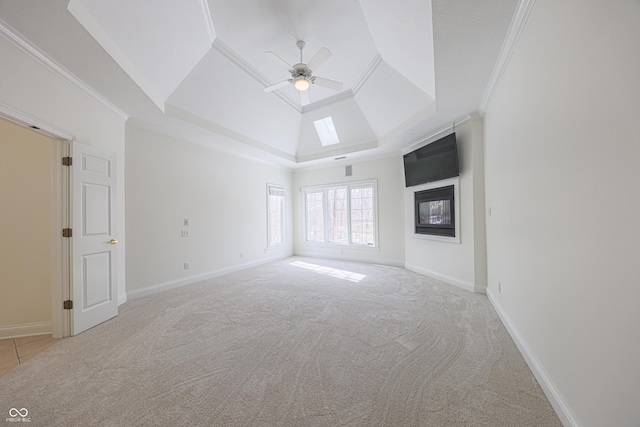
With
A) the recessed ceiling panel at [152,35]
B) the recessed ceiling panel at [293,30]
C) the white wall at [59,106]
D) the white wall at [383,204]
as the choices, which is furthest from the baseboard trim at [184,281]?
the recessed ceiling panel at [293,30]

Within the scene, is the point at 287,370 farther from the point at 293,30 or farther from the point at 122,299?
the point at 293,30

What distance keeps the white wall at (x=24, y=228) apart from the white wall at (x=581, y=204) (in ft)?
15.1

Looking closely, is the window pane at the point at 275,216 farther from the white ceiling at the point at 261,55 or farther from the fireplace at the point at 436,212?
the fireplace at the point at 436,212

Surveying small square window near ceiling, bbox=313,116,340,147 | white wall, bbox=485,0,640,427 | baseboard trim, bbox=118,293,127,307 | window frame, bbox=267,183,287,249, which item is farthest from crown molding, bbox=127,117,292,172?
white wall, bbox=485,0,640,427

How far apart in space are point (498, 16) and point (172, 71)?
378 cm

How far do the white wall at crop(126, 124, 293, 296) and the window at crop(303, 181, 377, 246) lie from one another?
1.70 metres

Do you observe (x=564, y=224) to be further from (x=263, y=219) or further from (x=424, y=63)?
(x=263, y=219)

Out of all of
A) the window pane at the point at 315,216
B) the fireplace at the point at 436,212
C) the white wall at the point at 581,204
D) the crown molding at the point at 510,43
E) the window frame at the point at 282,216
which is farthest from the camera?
the window pane at the point at 315,216

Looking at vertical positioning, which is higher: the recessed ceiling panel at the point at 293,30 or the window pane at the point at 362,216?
the recessed ceiling panel at the point at 293,30

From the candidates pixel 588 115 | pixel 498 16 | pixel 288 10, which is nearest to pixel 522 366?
pixel 588 115

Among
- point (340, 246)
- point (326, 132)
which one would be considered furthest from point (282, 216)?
point (326, 132)

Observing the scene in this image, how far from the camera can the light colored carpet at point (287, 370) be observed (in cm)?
151

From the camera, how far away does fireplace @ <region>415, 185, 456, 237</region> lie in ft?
13.8

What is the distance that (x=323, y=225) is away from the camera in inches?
277
